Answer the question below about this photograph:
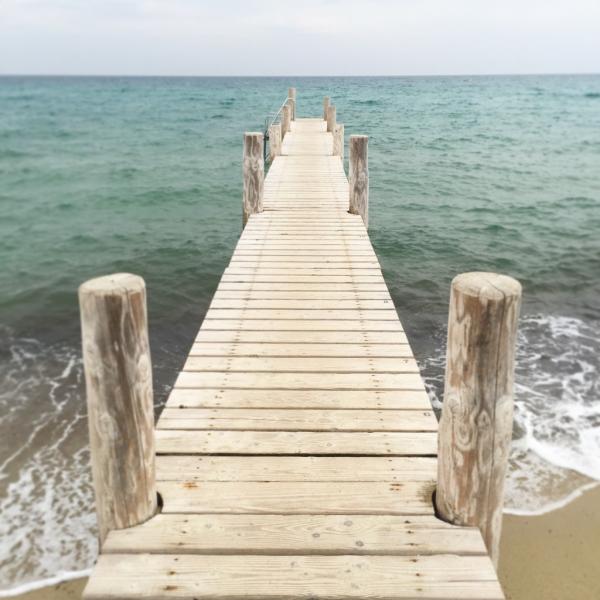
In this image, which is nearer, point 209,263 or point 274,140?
point 209,263

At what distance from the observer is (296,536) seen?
2.50 metres

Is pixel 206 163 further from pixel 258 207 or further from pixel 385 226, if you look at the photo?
pixel 258 207

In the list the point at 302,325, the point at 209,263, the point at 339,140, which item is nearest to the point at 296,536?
the point at 302,325

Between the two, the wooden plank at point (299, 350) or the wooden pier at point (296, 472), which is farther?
the wooden plank at point (299, 350)

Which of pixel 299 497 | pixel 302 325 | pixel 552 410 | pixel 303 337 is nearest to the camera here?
pixel 299 497

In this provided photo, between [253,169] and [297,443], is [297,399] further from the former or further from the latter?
[253,169]

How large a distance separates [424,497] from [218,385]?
161 cm

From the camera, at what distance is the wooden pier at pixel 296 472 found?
2.29m

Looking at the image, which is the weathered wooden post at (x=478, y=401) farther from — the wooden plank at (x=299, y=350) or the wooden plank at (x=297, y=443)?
the wooden plank at (x=299, y=350)

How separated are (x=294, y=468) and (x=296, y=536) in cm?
51

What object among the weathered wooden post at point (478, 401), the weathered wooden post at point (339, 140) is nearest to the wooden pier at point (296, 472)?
the weathered wooden post at point (478, 401)

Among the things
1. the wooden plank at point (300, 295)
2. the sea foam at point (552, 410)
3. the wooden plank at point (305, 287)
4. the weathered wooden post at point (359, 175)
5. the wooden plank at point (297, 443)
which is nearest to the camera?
the wooden plank at point (297, 443)

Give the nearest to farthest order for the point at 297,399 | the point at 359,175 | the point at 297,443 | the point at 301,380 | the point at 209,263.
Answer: the point at 297,443, the point at 297,399, the point at 301,380, the point at 359,175, the point at 209,263

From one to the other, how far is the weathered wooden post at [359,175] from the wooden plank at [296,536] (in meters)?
6.20
